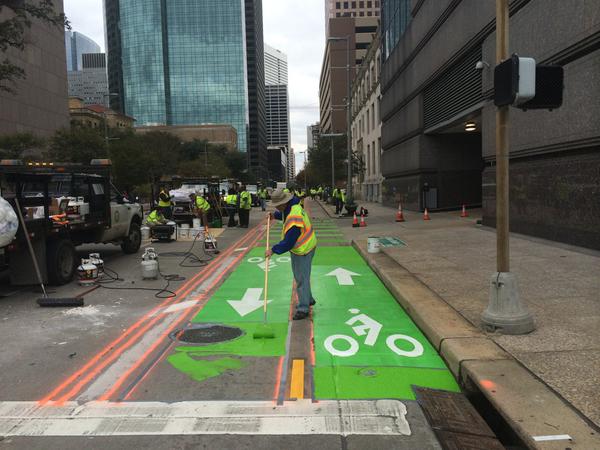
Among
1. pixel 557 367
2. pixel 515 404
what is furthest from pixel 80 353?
pixel 557 367

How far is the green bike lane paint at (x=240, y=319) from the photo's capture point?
5289mm

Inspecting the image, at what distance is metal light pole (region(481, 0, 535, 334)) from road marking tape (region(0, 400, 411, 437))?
1.92 m

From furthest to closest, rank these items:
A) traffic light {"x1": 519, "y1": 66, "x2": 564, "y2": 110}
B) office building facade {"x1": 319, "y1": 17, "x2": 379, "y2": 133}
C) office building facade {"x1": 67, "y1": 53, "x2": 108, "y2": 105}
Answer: office building facade {"x1": 67, "y1": 53, "x2": 108, "y2": 105} → office building facade {"x1": 319, "y1": 17, "x2": 379, "y2": 133} → traffic light {"x1": 519, "y1": 66, "x2": 564, "y2": 110}

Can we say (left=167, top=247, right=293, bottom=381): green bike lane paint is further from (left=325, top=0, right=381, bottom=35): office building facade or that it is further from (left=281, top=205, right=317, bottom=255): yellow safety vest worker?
(left=325, top=0, right=381, bottom=35): office building facade

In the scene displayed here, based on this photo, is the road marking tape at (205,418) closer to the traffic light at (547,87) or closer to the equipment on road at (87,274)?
the traffic light at (547,87)

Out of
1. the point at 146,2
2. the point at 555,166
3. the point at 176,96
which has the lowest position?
the point at 555,166

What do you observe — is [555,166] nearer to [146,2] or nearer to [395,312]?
[395,312]

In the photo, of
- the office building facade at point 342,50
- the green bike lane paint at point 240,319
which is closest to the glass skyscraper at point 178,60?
the office building facade at point 342,50

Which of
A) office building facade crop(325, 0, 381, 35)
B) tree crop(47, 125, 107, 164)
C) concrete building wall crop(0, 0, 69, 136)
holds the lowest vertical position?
tree crop(47, 125, 107, 164)

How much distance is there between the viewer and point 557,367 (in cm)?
450

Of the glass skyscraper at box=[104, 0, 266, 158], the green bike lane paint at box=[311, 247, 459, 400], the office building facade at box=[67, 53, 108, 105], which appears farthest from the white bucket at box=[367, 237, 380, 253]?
the glass skyscraper at box=[104, 0, 266, 158]

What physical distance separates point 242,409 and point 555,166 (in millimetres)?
10893

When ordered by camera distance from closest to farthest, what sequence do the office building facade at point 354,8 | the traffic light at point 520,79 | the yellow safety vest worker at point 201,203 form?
1. the traffic light at point 520,79
2. the yellow safety vest worker at point 201,203
3. the office building facade at point 354,8

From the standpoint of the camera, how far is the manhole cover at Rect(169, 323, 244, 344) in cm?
607
